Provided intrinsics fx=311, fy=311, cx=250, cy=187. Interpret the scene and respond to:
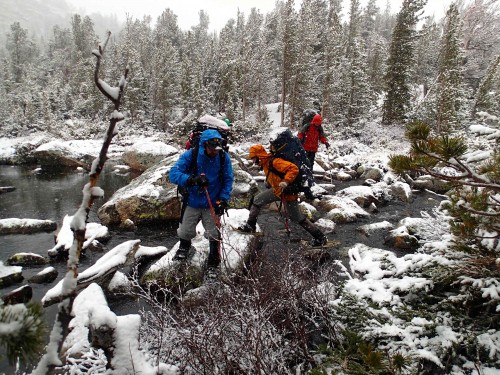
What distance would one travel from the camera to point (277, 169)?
19.0 ft

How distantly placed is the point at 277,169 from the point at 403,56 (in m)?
24.4

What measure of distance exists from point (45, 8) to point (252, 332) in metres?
263

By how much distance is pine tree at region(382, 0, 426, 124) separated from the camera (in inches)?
965

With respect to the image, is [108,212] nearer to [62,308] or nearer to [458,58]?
Result: [62,308]

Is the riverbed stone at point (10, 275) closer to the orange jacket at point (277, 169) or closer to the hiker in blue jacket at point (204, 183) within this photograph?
the hiker in blue jacket at point (204, 183)

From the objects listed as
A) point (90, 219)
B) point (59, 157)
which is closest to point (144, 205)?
point (90, 219)

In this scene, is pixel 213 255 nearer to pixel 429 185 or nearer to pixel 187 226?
pixel 187 226

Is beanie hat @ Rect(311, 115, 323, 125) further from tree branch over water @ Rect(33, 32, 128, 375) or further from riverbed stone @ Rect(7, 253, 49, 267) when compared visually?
tree branch over water @ Rect(33, 32, 128, 375)

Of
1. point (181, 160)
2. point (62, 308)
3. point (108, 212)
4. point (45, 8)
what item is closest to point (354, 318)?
point (62, 308)

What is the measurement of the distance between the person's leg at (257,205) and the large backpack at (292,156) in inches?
17.9

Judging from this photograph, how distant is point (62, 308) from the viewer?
1.08 meters

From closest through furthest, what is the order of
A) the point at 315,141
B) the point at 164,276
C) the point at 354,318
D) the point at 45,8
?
the point at 354,318 → the point at 164,276 → the point at 315,141 → the point at 45,8

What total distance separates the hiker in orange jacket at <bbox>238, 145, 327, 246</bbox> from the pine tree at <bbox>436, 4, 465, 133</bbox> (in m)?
17.5

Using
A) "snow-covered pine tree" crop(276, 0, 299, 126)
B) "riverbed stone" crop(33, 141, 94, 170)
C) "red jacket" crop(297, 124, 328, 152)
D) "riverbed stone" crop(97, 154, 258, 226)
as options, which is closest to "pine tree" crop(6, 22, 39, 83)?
"riverbed stone" crop(33, 141, 94, 170)
